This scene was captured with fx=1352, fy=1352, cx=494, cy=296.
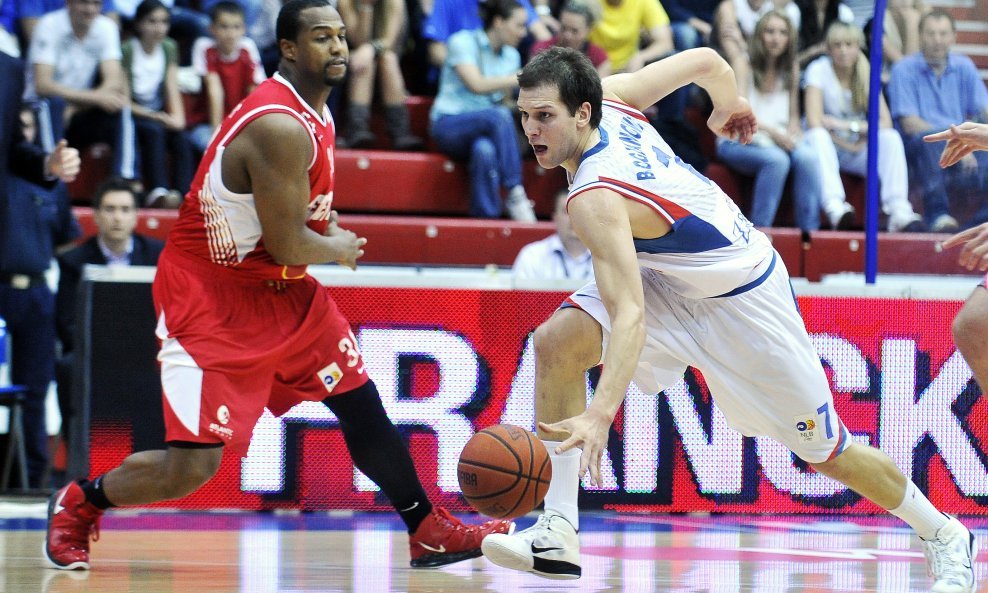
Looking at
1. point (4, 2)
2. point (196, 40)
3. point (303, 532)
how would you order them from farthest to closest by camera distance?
point (196, 40) → point (4, 2) → point (303, 532)

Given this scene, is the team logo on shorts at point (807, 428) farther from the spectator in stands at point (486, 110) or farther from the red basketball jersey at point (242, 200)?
the spectator in stands at point (486, 110)

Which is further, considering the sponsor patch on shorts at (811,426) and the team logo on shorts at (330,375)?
the team logo on shorts at (330,375)

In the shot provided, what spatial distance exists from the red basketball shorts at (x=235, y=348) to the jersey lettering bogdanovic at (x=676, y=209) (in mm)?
1271

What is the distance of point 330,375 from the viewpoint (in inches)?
203

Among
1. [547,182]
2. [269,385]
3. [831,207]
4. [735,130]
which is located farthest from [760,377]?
[547,182]

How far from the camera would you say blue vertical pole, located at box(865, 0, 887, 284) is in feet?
24.4

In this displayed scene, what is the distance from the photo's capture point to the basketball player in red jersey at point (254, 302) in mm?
4832

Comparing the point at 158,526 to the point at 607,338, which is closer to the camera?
the point at 607,338

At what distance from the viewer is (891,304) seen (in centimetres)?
725

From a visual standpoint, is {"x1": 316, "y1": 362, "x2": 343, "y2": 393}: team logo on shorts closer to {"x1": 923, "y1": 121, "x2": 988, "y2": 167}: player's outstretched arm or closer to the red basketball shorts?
the red basketball shorts

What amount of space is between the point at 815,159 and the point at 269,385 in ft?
17.5

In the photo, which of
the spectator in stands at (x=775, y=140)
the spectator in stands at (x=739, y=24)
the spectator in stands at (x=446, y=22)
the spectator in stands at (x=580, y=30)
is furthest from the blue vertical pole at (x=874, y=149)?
the spectator in stands at (x=446, y=22)

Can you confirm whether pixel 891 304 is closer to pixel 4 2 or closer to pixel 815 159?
pixel 815 159

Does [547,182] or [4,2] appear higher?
[4,2]
